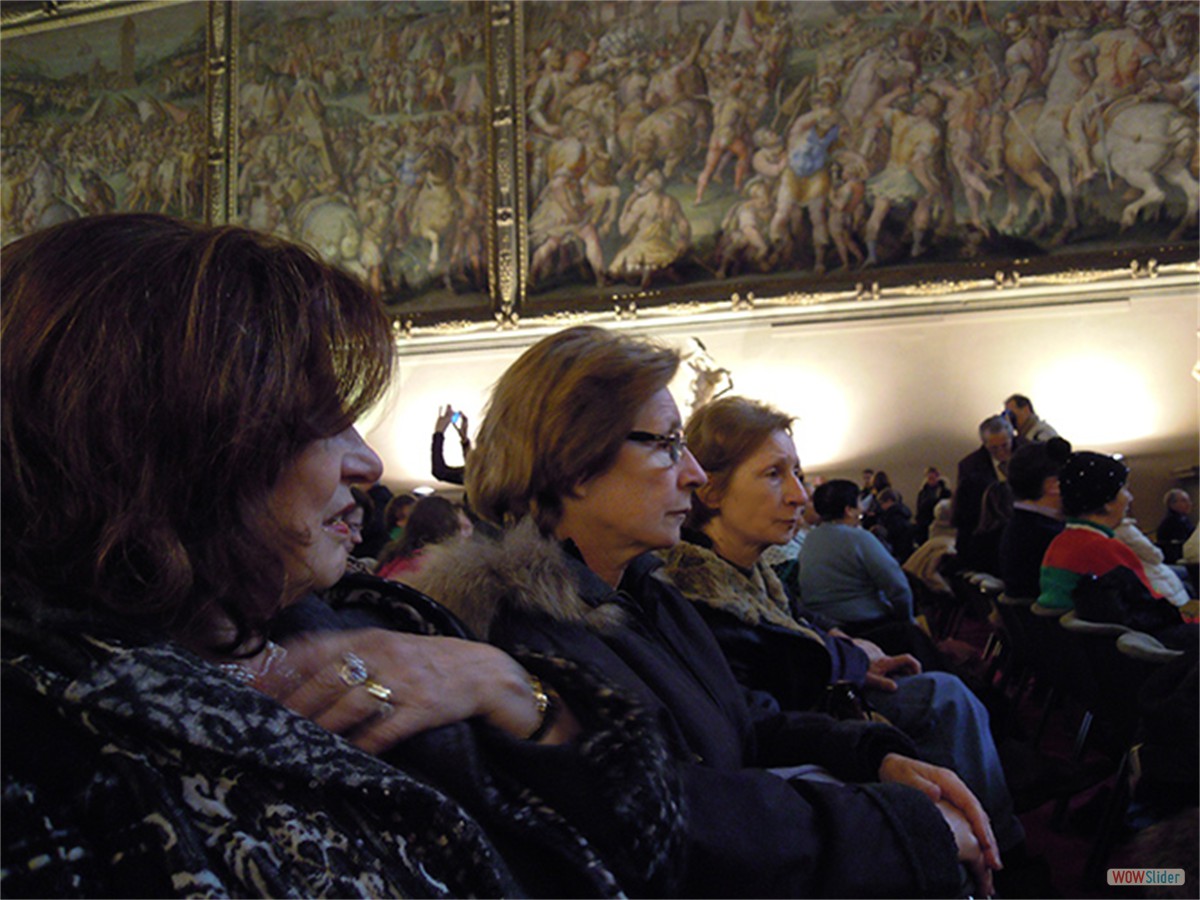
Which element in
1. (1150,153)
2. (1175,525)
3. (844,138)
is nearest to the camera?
(1175,525)

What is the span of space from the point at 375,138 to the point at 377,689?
1396 centimetres

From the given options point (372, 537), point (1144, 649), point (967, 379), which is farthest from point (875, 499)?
point (1144, 649)

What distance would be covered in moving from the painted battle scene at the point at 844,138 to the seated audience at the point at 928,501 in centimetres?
256

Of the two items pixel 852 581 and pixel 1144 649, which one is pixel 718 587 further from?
pixel 852 581

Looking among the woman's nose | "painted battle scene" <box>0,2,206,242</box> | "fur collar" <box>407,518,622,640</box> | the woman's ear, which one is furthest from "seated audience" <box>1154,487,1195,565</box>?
"painted battle scene" <box>0,2,206,242</box>

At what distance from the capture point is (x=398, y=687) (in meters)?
0.94

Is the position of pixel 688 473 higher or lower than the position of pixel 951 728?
higher

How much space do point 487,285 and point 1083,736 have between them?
1050 centimetres

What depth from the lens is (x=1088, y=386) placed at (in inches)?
A: 440

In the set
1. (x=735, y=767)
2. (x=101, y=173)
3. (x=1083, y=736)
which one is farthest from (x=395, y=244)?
(x=735, y=767)

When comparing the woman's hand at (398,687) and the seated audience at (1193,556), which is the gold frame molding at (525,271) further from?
the woman's hand at (398,687)

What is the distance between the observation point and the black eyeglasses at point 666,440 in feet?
6.51

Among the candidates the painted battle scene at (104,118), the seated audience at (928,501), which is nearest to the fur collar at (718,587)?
the seated audience at (928,501)

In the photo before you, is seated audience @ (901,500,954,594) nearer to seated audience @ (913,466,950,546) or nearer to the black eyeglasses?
seated audience @ (913,466,950,546)
